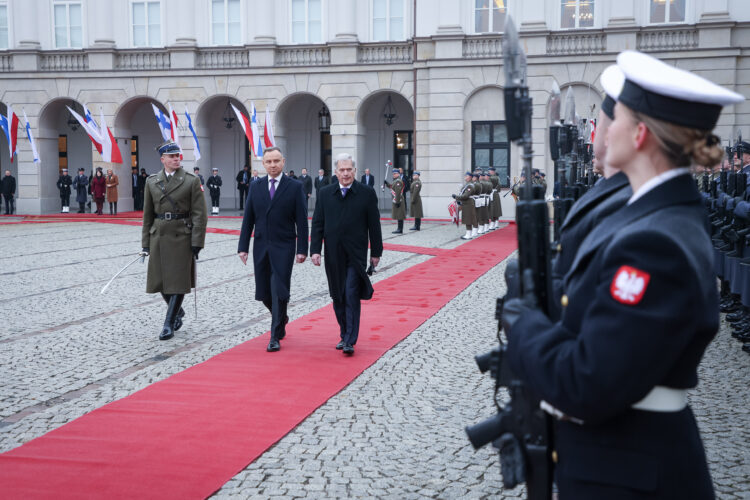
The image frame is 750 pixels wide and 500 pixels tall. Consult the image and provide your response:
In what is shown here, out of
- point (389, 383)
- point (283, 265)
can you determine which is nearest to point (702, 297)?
point (389, 383)

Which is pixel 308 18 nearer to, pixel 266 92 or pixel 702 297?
pixel 266 92

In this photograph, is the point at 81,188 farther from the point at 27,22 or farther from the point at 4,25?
the point at 4,25

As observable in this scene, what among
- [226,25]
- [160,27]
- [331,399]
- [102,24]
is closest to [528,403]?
[331,399]

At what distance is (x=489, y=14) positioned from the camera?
26.9 m

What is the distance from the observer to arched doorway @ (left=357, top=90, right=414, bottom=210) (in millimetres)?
32562

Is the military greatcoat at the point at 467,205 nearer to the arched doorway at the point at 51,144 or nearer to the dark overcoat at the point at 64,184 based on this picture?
the dark overcoat at the point at 64,184

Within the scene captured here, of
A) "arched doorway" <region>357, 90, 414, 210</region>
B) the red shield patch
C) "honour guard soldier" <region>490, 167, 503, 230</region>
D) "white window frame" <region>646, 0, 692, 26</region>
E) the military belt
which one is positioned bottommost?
"honour guard soldier" <region>490, 167, 503, 230</region>

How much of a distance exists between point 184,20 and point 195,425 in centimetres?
2766

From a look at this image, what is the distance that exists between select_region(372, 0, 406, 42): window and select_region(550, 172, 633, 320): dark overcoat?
27.4 m

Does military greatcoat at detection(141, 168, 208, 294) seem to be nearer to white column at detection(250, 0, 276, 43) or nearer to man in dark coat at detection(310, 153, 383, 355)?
man in dark coat at detection(310, 153, 383, 355)

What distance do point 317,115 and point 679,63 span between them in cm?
1539

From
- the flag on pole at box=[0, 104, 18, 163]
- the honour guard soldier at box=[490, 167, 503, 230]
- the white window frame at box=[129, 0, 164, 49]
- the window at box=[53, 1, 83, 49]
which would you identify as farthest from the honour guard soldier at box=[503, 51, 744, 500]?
the window at box=[53, 1, 83, 49]

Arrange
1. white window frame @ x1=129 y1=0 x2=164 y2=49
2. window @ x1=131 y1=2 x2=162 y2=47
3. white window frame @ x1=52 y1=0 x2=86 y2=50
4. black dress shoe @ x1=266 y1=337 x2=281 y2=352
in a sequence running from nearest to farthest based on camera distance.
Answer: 1. black dress shoe @ x1=266 y1=337 x2=281 y2=352
2. white window frame @ x1=129 y1=0 x2=164 y2=49
3. window @ x1=131 y1=2 x2=162 y2=47
4. white window frame @ x1=52 y1=0 x2=86 y2=50

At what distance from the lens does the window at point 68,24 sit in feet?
101
